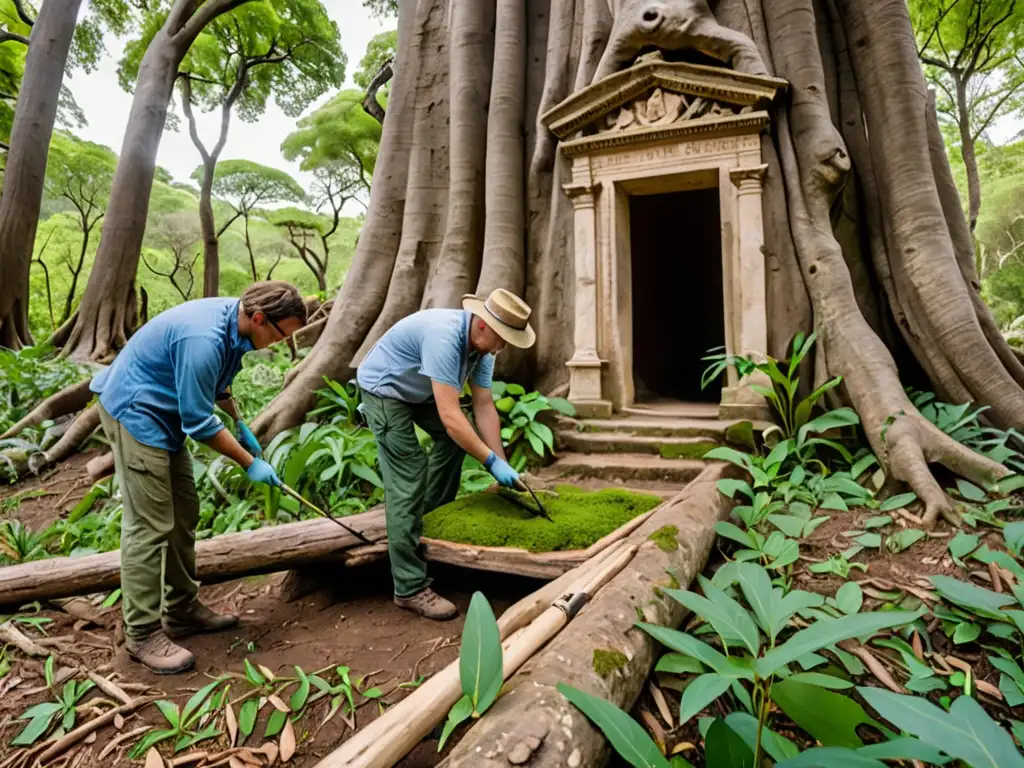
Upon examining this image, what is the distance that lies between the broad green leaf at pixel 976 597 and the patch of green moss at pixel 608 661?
48.5 inches

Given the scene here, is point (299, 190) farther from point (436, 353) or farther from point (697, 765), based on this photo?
point (697, 765)

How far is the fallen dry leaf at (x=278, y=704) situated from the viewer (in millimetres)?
2023

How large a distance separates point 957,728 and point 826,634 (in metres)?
0.30

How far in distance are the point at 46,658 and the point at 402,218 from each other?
4733 mm

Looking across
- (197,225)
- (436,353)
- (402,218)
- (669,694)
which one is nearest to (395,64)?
(402,218)

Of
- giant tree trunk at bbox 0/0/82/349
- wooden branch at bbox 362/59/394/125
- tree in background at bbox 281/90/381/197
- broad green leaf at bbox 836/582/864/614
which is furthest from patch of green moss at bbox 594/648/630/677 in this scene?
tree in background at bbox 281/90/381/197

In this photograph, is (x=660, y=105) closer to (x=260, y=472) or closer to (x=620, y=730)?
(x=260, y=472)

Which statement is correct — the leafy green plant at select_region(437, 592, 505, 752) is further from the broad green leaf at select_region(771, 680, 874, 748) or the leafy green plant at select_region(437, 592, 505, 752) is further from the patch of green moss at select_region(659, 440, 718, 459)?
the patch of green moss at select_region(659, 440, 718, 459)

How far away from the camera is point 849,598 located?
206cm

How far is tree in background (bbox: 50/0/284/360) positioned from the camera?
336 inches

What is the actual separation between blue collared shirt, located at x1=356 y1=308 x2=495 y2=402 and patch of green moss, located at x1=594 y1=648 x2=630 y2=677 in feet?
4.77

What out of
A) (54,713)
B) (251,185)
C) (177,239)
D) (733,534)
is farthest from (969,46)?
(177,239)

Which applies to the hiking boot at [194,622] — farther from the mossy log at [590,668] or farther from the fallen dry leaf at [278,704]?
the mossy log at [590,668]

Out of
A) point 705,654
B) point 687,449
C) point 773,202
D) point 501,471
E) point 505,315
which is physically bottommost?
point 705,654
